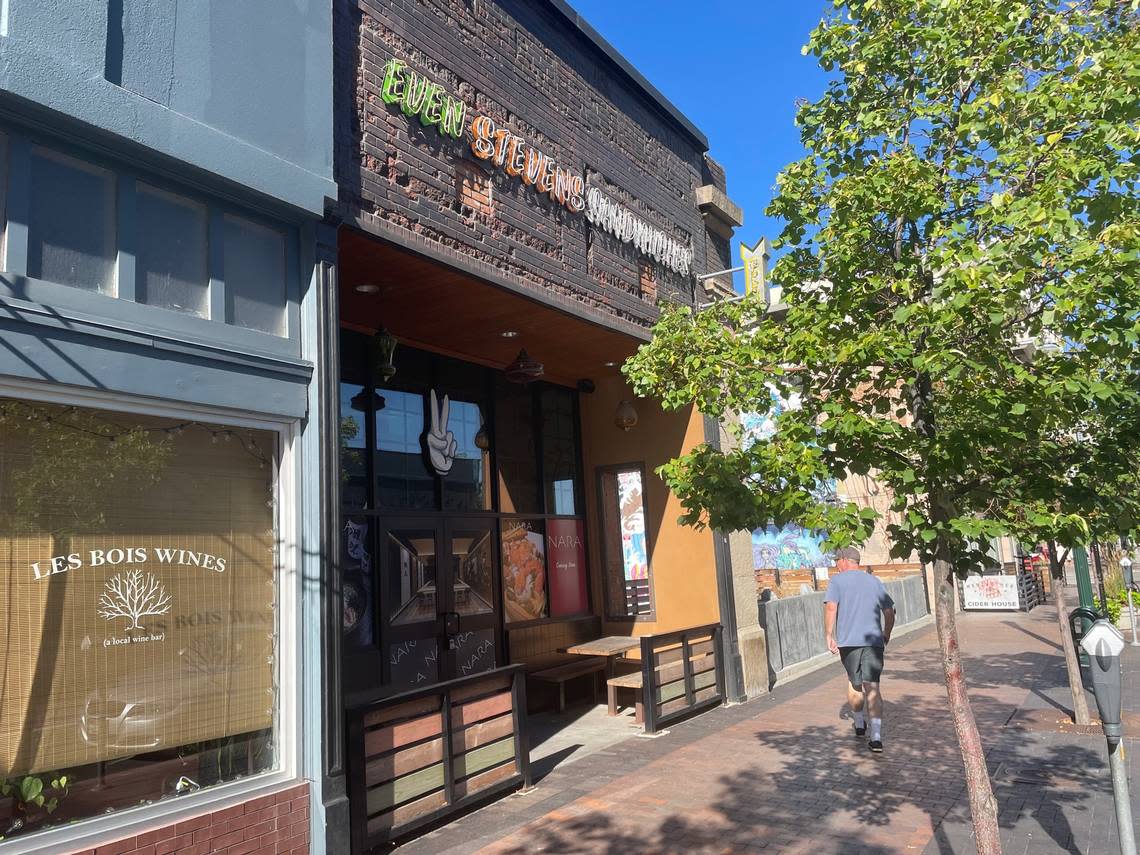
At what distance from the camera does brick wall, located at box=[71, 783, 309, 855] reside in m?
4.43

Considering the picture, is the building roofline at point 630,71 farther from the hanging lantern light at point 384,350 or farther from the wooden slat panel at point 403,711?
the wooden slat panel at point 403,711

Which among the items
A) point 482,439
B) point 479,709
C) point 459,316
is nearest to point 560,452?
point 482,439

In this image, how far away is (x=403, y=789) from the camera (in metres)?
5.90

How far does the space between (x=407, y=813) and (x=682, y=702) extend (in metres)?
4.28

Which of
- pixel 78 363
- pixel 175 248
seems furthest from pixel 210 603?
pixel 175 248

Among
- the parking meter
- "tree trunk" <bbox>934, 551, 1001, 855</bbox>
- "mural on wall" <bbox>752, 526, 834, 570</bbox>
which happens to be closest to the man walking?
"tree trunk" <bbox>934, 551, 1001, 855</bbox>

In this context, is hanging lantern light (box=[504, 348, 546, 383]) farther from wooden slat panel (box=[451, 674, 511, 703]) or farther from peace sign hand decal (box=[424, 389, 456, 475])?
wooden slat panel (box=[451, 674, 511, 703])

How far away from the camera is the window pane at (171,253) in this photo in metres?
4.91

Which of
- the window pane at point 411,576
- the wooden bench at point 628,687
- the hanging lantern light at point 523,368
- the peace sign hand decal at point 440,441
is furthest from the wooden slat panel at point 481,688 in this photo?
the hanging lantern light at point 523,368

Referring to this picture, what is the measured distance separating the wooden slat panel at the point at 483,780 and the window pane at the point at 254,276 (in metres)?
3.62

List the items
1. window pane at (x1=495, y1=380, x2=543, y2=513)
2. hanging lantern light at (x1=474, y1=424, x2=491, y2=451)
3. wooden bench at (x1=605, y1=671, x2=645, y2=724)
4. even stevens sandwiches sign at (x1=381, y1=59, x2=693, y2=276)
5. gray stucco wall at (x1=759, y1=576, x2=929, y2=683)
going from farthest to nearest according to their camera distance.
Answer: gray stucco wall at (x1=759, y1=576, x2=929, y2=683), window pane at (x1=495, y1=380, x2=543, y2=513), hanging lantern light at (x1=474, y1=424, x2=491, y2=451), wooden bench at (x1=605, y1=671, x2=645, y2=724), even stevens sandwiches sign at (x1=381, y1=59, x2=693, y2=276)

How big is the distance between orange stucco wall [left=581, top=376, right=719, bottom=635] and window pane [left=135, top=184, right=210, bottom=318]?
6.87 meters

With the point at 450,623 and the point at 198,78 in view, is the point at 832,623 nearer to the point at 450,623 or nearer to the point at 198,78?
the point at 450,623

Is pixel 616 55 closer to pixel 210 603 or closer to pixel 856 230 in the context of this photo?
pixel 856 230
